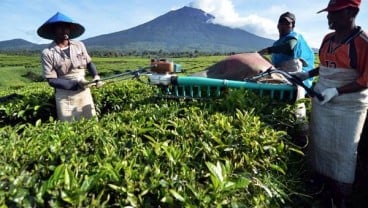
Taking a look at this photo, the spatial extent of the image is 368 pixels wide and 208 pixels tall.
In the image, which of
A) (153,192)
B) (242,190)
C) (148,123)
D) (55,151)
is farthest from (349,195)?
(55,151)

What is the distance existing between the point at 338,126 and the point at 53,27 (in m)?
3.48

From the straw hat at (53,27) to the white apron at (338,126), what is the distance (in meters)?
3.03

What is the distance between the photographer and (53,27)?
4.95m

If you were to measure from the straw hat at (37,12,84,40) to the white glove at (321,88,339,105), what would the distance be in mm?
→ 3083

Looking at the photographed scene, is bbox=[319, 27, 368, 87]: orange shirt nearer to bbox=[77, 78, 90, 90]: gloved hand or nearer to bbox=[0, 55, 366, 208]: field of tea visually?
bbox=[0, 55, 366, 208]: field of tea

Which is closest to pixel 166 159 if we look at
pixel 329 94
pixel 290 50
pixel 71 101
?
pixel 329 94

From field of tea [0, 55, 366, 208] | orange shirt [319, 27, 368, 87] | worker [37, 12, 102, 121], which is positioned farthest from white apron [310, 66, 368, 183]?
worker [37, 12, 102, 121]

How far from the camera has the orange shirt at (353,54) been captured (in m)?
3.11

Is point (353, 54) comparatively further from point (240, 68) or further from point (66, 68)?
point (66, 68)

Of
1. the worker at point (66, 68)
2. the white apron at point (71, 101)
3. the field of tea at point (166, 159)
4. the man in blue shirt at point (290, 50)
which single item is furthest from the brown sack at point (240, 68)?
the white apron at point (71, 101)

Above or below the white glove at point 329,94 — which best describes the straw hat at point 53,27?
above

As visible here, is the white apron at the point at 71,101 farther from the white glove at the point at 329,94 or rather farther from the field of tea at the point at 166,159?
the white glove at the point at 329,94

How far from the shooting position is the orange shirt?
311 centimetres

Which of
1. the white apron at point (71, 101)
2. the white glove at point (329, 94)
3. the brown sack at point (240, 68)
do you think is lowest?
the white apron at point (71, 101)
